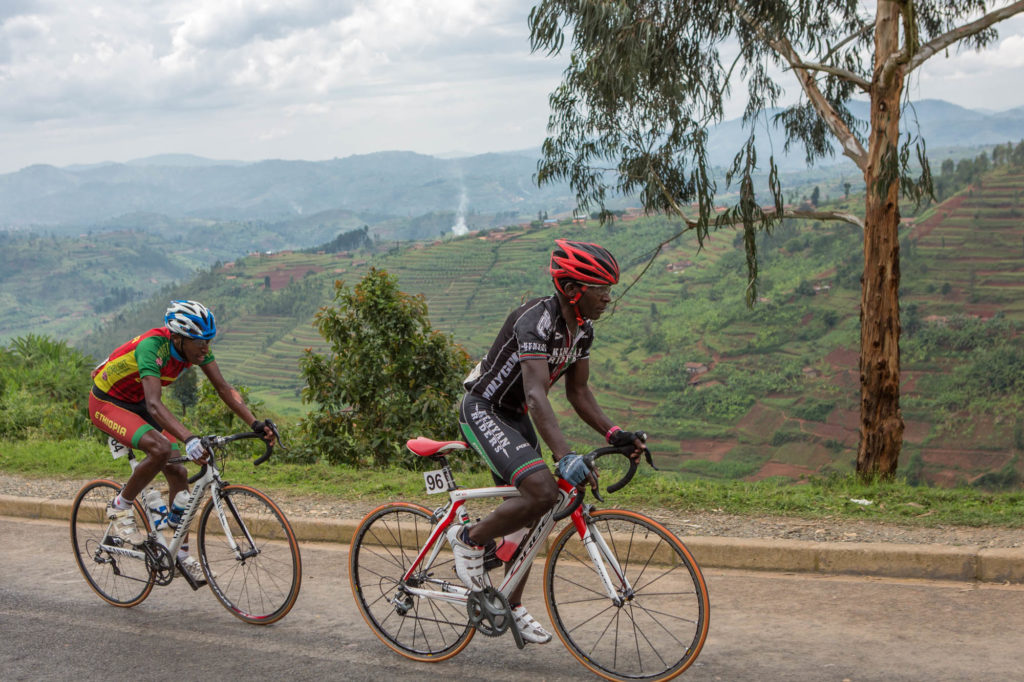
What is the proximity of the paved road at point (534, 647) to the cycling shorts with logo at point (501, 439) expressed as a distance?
1.00 metres

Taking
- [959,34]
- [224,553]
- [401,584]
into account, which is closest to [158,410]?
[224,553]

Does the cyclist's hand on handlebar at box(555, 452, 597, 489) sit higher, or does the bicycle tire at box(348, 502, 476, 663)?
the cyclist's hand on handlebar at box(555, 452, 597, 489)

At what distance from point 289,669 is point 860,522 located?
3808 mm

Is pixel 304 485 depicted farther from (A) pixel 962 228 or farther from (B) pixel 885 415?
(A) pixel 962 228

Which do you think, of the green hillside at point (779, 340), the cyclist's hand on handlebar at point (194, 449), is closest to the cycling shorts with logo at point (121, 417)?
the cyclist's hand on handlebar at point (194, 449)

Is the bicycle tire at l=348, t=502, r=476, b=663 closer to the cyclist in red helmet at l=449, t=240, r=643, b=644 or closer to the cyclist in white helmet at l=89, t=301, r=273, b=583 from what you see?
the cyclist in red helmet at l=449, t=240, r=643, b=644

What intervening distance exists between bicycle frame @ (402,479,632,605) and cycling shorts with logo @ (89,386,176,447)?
6.00 ft

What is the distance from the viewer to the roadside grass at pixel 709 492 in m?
6.28

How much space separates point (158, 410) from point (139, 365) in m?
0.29

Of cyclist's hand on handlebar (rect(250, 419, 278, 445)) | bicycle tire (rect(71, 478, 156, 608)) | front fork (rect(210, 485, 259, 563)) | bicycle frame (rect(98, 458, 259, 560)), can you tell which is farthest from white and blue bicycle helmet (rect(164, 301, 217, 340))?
bicycle tire (rect(71, 478, 156, 608))

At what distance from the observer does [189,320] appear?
4.98 m

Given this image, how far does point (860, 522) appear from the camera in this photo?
6059 millimetres

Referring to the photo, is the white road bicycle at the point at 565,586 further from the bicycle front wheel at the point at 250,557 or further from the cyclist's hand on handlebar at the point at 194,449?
the cyclist's hand on handlebar at the point at 194,449

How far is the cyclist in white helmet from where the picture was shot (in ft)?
16.3
